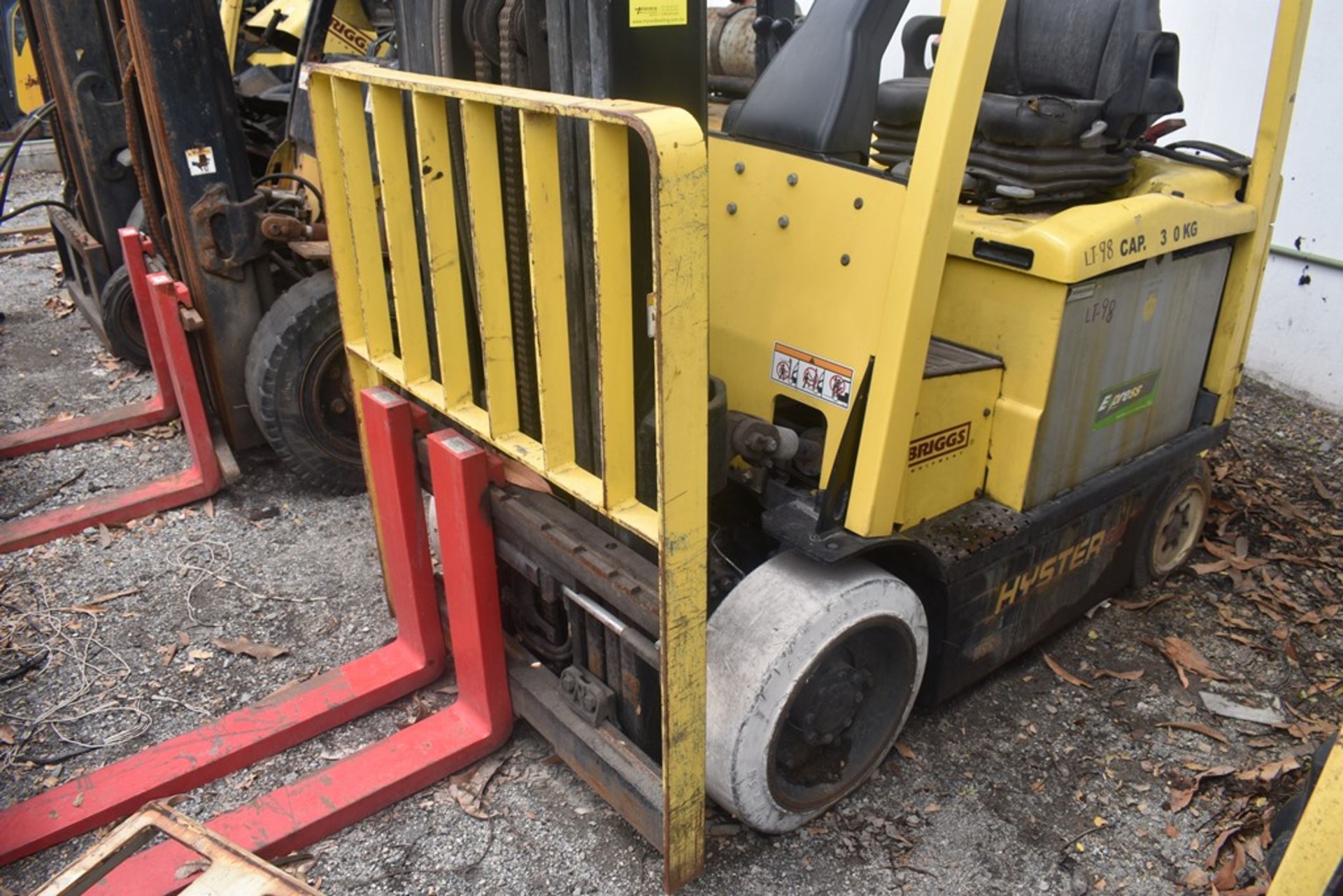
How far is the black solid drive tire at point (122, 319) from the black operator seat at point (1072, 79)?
A: 485 cm

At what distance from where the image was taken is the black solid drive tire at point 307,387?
4.51 metres

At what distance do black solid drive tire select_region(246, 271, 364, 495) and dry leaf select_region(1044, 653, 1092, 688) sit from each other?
3.13 metres

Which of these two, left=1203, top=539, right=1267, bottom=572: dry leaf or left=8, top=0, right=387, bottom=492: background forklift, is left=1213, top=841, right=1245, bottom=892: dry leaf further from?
left=8, top=0, right=387, bottom=492: background forklift

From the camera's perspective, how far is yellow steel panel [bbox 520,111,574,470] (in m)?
2.06

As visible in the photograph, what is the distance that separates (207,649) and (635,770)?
1963 mm

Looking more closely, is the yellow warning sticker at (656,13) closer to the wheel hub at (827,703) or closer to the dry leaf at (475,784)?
the wheel hub at (827,703)

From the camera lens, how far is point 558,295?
87.3 inches

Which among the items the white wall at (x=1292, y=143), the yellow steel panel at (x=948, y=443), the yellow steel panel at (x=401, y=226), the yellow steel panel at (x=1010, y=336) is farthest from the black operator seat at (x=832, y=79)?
the white wall at (x=1292, y=143)

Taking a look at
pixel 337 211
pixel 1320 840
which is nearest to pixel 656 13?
pixel 337 211

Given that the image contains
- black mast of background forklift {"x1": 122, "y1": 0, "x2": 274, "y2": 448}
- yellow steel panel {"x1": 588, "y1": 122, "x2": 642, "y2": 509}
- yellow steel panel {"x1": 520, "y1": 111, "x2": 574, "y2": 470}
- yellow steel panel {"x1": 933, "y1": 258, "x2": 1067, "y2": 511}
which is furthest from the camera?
black mast of background forklift {"x1": 122, "y1": 0, "x2": 274, "y2": 448}

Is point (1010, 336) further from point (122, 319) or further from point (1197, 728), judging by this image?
point (122, 319)

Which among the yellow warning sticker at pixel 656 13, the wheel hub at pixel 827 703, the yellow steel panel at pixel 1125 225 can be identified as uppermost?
the yellow warning sticker at pixel 656 13

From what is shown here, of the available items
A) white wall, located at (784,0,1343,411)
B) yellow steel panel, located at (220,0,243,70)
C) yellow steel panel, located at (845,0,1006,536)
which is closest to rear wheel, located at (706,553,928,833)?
yellow steel panel, located at (845,0,1006,536)

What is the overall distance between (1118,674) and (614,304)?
264cm
